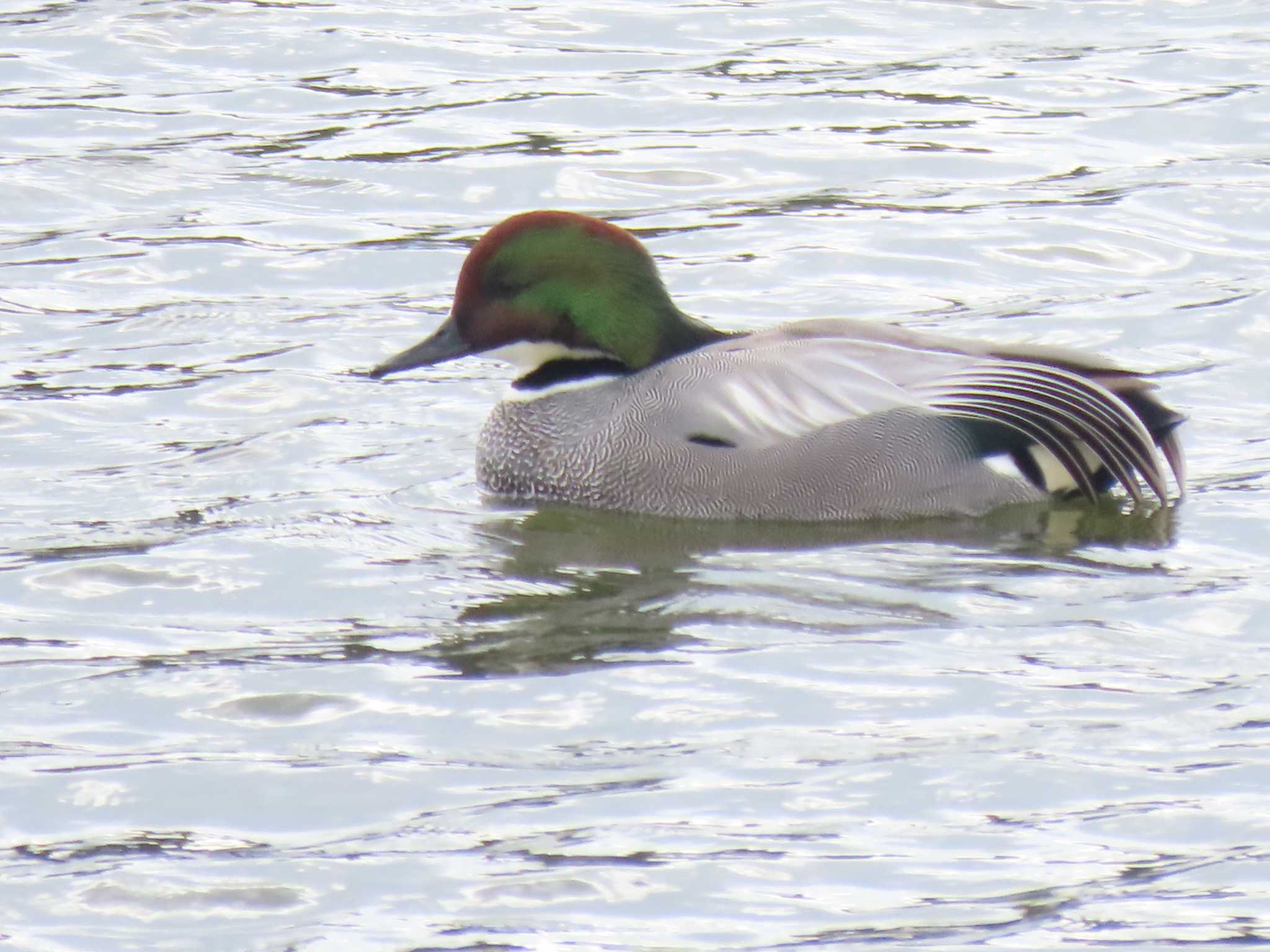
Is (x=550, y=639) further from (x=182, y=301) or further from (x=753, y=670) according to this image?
(x=182, y=301)

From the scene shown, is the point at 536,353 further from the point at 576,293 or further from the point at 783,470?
the point at 783,470

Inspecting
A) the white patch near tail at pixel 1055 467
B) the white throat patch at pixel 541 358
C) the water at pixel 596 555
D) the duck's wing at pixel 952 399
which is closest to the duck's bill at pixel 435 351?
the white throat patch at pixel 541 358

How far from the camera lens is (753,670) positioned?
6.63 m

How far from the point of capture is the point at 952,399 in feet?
26.6

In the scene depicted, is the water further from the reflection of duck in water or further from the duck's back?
the duck's back

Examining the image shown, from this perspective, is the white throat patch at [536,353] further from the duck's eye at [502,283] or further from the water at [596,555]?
the water at [596,555]

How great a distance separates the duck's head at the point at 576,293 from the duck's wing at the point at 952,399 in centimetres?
21

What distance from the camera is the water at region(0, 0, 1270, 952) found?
17.7 feet

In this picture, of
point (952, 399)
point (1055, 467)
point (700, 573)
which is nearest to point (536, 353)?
point (700, 573)

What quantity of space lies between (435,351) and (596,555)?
114 cm

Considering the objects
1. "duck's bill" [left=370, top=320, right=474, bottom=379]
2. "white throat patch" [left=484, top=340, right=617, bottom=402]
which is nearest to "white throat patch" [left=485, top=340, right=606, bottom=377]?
"white throat patch" [left=484, top=340, right=617, bottom=402]

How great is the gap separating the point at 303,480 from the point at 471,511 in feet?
2.01

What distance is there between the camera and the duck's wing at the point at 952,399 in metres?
8.10

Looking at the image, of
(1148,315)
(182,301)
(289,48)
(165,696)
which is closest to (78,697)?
(165,696)
